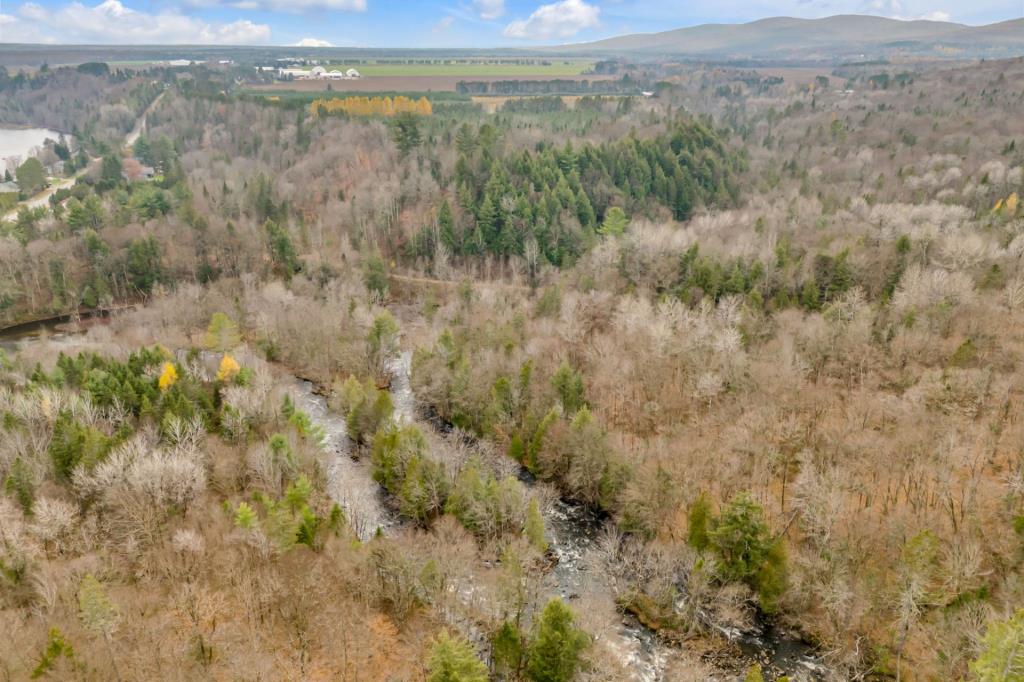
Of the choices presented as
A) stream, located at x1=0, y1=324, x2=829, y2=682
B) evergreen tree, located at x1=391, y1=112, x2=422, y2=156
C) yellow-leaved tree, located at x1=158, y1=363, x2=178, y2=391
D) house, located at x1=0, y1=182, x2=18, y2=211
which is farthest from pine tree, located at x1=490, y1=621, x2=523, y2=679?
house, located at x1=0, y1=182, x2=18, y2=211

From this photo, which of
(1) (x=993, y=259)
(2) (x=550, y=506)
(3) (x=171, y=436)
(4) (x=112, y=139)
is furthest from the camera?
(4) (x=112, y=139)

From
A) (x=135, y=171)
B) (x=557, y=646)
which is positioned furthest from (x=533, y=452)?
(x=135, y=171)

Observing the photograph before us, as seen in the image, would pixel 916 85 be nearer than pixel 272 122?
No

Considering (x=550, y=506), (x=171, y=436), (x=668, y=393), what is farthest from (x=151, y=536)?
(x=668, y=393)

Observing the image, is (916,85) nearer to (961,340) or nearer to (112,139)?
(961,340)

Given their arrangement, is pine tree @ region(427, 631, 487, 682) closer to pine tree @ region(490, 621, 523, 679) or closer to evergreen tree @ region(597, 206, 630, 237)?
pine tree @ region(490, 621, 523, 679)

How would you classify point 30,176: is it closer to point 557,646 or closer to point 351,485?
point 351,485
